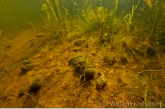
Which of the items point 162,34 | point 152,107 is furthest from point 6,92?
point 162,34

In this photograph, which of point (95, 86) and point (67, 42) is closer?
point (95, 86)

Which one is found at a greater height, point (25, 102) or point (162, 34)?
point (162, 34)

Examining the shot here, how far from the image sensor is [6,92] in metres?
1.89

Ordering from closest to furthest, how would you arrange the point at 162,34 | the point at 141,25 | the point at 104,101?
1. the point at 104,101
2. the point at 162,34
3. the point at 141,25

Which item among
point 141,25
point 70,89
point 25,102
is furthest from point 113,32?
point 25,102

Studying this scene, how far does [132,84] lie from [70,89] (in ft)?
2.55

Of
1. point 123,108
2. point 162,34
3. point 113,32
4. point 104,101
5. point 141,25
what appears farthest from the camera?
point 141,25

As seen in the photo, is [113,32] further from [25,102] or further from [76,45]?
[25,102]

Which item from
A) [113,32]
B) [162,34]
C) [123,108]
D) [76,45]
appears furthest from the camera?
[113,32]

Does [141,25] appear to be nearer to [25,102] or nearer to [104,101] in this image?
[104,101]

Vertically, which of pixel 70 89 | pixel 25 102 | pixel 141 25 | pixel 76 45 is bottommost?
pixel 25 102

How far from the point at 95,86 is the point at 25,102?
90 centimetres

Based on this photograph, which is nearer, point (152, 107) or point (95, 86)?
point (152, 107)

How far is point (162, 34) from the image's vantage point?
95.3 inches
